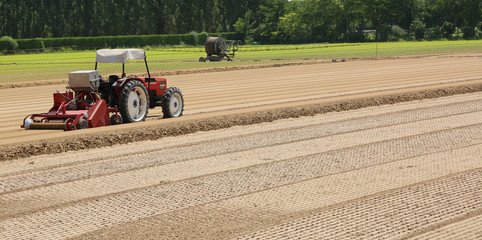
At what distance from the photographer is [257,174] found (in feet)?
31.6

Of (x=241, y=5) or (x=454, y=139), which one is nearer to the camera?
(x=454, y=139)

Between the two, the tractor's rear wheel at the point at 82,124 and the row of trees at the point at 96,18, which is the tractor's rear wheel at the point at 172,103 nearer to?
the tractor's rear wheel at the point at 82,124

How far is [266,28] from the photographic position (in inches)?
3957

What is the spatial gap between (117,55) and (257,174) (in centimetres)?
536

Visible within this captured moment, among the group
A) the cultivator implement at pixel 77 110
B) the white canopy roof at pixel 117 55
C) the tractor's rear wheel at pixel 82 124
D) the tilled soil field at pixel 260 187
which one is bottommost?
the tilled soil field at pixel 260 187

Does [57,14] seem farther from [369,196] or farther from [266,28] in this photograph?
[369,196]

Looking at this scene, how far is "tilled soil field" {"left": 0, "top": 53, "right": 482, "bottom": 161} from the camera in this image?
12461 millimetres

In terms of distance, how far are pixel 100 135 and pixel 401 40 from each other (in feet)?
244

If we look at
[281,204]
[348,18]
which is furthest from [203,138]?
[348,18]

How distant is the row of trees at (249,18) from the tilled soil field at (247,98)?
57.3m

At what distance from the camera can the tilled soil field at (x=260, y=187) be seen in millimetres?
7156

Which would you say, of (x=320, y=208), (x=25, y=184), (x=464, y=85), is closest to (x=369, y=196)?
(x=320, y=208)

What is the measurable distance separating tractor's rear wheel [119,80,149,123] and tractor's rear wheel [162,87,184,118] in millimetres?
570

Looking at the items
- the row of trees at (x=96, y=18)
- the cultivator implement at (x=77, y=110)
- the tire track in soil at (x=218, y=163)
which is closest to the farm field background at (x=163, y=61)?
the cultivator implement at (x=77, y=110)
